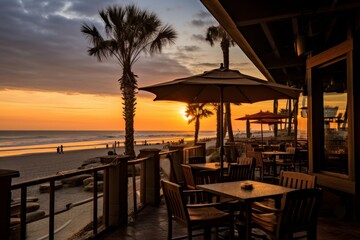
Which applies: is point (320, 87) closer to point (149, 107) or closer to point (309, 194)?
point (309, 194)

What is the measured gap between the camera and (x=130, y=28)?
51.4 feet

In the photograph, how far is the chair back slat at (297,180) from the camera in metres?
3.73

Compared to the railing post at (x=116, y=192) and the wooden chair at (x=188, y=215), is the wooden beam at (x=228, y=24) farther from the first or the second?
the railing post at (x=116, y=192)

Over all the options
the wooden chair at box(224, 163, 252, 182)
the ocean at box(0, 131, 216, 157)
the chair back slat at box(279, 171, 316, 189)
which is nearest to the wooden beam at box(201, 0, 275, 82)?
the wooden chair at box(224, 163, 252, 182)

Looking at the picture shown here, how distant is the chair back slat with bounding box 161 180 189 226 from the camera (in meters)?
3.14

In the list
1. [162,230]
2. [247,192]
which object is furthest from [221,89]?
[162,230]

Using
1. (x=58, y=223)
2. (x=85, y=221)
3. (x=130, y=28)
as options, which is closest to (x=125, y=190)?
(x=85, y=221)

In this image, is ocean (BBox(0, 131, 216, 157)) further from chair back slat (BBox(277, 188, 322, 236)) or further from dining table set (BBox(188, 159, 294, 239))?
chair back slat (BBox(277, 188, 322, 236))

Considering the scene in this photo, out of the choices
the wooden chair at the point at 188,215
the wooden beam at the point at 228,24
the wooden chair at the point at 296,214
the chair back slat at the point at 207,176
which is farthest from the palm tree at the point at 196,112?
the wooden chair at the point at 296,214

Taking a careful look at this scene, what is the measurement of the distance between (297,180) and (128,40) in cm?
1347

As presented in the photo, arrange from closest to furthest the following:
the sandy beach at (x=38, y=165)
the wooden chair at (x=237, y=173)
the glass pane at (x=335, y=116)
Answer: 1. the wooden chair at (x=237, y=173)
2. the glass pane at (x=335, y=116)
3. the sandy beach at (x=38, y=165)

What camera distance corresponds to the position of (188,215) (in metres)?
3.17

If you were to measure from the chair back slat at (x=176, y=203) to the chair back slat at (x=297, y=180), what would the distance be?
1566 millimetres

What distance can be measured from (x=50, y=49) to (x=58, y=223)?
1436cm
